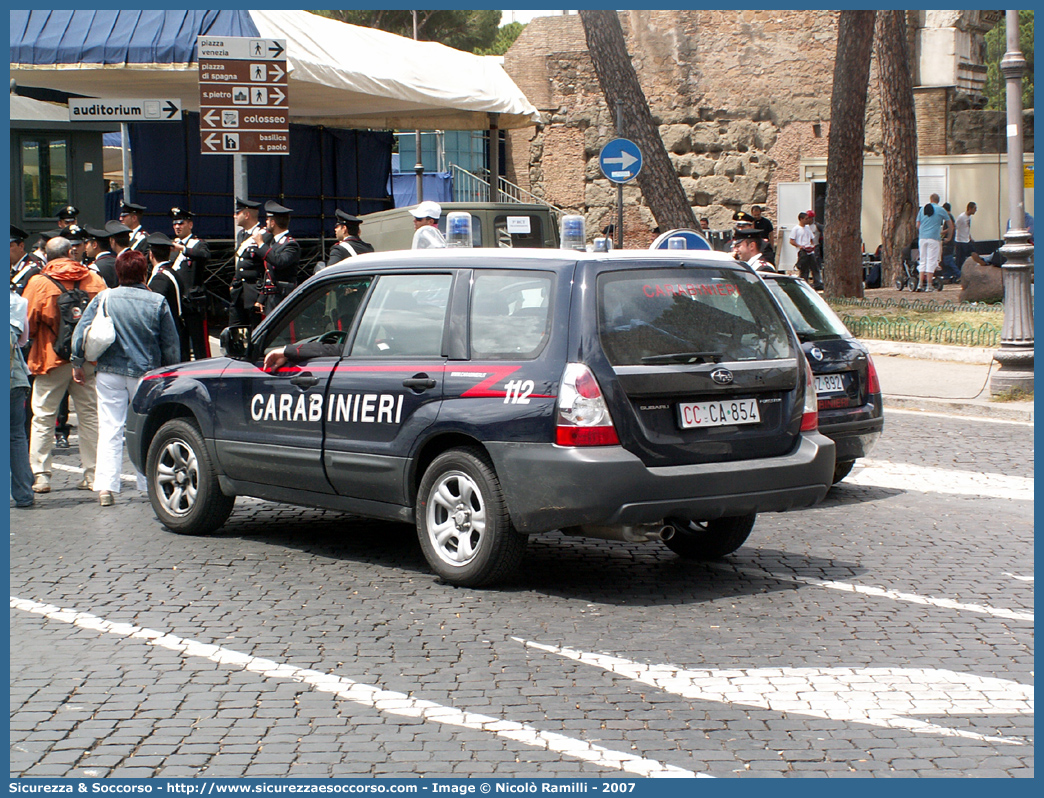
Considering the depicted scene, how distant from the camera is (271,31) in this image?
56.1 feet

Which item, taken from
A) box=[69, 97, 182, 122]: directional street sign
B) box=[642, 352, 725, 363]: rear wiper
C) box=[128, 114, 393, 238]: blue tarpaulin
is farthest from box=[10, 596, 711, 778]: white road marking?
box=[128, 114, 393, 238]: blue tarpaulin

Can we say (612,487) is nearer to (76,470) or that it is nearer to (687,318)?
(687,318)

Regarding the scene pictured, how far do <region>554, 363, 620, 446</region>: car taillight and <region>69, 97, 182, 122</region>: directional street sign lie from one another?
8.22m

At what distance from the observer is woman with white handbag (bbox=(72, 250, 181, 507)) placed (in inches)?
360

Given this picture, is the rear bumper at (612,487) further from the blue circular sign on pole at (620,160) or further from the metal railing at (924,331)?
the metal railing at (924,331)

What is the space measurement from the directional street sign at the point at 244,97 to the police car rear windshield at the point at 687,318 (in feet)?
20.5

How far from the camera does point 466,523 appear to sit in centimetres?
663

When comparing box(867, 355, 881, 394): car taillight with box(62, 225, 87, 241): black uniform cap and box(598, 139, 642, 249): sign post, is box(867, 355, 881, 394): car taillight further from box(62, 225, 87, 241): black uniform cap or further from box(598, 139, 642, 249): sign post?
box(62, 225, 87, 241): black uniform cap

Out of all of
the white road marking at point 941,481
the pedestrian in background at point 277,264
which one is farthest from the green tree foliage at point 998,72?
the white road marking at point 941,481

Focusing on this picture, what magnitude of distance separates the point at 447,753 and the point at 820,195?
31946 mm

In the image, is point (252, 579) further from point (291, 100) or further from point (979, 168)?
point (979, 168)

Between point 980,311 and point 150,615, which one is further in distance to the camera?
point 980,311

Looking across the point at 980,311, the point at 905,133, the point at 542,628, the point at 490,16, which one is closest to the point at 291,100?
the point at 980,311

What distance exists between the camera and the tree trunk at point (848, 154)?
23281 mm
